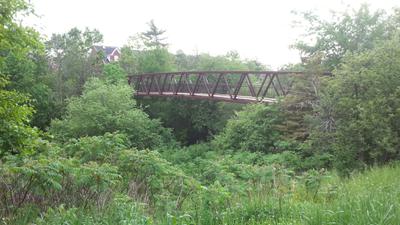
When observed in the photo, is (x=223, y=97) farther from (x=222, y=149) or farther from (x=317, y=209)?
(x=317, y=209)

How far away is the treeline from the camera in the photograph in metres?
4.98

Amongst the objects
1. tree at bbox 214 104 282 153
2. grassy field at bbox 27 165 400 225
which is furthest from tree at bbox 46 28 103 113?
grassy field at bbox 27 165 400 225

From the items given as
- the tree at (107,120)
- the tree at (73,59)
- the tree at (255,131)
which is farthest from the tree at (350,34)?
the tree at (73,59)

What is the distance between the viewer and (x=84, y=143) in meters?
10.1

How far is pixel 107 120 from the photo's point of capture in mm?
23031

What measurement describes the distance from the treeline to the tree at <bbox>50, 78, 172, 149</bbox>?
82 millimetres

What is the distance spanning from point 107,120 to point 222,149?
26.1 feet

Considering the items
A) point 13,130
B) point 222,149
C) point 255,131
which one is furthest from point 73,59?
point 13,130

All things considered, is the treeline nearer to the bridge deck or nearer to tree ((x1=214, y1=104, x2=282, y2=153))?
tree ((x1=214, y1=104, x2=282, y2=153))

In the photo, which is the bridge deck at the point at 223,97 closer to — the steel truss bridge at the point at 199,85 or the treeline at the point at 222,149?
the steel truss bridge at the point at 199,85

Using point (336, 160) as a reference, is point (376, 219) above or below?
above

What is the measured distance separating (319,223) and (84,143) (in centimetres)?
751

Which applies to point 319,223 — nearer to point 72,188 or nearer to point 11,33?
point 72,188

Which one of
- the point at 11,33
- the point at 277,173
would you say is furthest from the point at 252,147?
the point at 11,33
